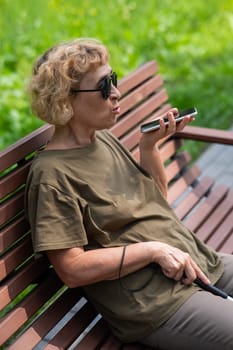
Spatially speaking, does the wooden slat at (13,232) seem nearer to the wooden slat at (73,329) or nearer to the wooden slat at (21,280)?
the wooden slat at (21,280)

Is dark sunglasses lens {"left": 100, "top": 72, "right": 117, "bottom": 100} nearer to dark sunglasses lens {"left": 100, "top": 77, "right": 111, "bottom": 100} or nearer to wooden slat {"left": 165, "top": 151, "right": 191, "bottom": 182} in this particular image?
dark sunglasses lens {"left": 100, "top": 77, "right": 111, "bottom": 100}

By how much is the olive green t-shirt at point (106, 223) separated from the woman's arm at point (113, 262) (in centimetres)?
5

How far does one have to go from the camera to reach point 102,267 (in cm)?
240

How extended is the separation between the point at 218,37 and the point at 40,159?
202 inches

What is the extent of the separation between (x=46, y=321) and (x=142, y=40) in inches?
185

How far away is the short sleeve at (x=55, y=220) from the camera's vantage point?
2.33 meters

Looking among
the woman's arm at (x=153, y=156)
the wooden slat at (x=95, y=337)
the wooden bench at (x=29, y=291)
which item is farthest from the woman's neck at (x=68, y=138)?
the wooden slat at (x=95, y=337)

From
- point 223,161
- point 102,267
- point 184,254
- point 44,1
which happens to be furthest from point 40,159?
point 44,1

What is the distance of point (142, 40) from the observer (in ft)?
22.5

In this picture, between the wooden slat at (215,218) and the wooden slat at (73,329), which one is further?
the wooden slat at (215,218)

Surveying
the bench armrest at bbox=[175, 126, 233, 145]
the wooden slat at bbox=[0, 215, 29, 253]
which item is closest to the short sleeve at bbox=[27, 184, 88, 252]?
the wooden slat at bbox=[0, 215, 29, 253]

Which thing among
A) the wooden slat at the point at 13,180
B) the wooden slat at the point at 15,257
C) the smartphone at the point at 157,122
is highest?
the wooden slat at the point at 13,180

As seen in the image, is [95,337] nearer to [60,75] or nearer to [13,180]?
[13,180]

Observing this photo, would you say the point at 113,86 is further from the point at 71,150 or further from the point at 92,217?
the point at 92,217
